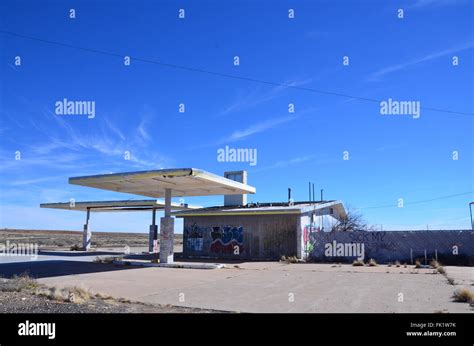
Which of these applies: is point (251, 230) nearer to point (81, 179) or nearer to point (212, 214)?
point (212, 214)

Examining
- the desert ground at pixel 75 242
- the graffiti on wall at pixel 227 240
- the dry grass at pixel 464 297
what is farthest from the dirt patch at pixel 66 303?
the desert ground at pixel 75 242

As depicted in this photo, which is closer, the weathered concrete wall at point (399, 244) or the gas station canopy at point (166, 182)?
the gas station canopy at point (166, 182)

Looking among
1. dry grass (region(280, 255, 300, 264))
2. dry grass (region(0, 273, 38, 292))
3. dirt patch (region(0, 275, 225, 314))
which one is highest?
dry grass (region(0, 273, 38, 292))

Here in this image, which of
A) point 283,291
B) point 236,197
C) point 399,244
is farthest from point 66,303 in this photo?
point 236,197

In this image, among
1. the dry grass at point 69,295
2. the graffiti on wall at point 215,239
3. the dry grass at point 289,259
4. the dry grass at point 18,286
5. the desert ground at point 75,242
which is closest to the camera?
the dry grass at point 69,295

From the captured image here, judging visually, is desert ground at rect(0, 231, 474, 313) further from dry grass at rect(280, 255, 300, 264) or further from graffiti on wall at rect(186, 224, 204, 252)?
graffiti on wall at rect(186, 224, 204, 252)

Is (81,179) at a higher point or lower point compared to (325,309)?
higher

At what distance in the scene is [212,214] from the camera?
31109mm

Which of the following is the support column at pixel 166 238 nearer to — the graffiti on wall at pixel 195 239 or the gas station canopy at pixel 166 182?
the gas station canopy at pixel 166 182

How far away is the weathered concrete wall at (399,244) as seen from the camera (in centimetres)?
2656

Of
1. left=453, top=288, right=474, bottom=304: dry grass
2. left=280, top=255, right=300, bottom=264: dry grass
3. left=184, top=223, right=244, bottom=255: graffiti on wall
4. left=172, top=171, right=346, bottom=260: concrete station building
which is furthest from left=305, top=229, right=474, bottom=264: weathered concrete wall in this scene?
left=453, top=288, right=474, bottom=304: dry grass

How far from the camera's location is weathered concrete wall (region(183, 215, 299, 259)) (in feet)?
94.5
